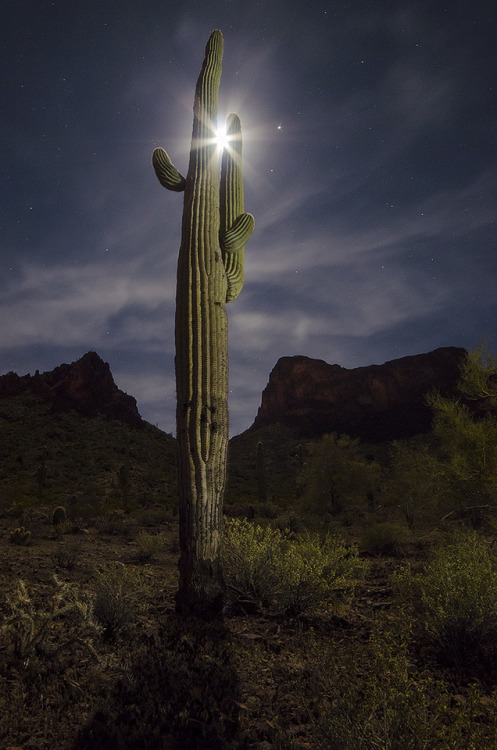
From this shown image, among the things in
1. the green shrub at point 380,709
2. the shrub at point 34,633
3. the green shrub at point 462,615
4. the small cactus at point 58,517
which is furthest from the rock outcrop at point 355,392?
the green shrub at point 380,709

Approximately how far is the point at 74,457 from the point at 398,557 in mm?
27043

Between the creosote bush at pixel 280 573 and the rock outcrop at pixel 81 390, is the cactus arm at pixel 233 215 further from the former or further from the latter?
the rock outcrop at pixel 81 390

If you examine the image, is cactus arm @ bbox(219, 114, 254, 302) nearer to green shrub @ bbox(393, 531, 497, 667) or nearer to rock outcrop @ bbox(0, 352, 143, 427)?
green shrub @ bbox(393, 531, 497, 667)

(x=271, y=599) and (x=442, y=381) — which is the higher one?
(x=442, y=381)

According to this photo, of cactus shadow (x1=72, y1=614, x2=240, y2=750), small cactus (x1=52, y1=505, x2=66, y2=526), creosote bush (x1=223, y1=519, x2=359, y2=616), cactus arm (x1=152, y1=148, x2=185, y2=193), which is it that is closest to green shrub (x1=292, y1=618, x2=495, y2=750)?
cactus shadow (x1=72, y1=614, x2=240, y2=750)

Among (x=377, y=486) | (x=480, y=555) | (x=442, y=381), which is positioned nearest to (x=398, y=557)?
(x=480, y=555)

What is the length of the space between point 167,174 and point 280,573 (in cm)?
679

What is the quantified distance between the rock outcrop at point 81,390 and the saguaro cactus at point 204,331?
124ft

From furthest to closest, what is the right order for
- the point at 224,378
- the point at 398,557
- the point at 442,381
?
the point at 442,381 < the point at 398,557 < the point at 224,378

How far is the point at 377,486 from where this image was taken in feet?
80.3

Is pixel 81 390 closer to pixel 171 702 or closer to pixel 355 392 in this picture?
pixel 355 392

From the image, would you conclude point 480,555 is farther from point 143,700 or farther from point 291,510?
point 291,510

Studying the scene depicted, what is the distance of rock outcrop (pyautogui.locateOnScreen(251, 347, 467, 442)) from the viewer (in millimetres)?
65062

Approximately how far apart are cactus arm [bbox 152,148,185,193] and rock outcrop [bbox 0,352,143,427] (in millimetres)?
37539
